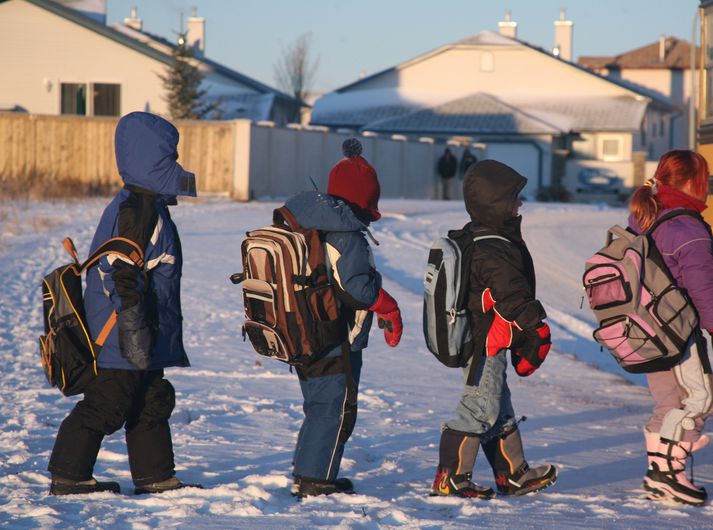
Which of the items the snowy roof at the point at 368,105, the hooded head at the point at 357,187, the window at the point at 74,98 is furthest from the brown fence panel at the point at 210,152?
the snowy roof at the point at 368,105

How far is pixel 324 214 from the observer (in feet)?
17.1

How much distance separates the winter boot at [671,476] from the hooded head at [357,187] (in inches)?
68.2

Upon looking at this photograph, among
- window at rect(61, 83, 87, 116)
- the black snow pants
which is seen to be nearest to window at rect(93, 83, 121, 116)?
window at rect(61, 83, 87, 116)

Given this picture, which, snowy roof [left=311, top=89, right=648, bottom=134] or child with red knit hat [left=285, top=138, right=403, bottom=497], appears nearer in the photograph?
child with red knit hat [left=285, top=138, right=403, bottom=497]

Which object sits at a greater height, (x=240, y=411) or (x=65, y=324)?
(x=65, y=324)

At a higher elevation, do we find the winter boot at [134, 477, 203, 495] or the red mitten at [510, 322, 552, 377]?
the red mitten at [510, 322, 552, 377]

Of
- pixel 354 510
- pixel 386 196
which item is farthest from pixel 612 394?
pixel 386 196

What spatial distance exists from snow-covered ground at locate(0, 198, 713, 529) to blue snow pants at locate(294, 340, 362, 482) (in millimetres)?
169

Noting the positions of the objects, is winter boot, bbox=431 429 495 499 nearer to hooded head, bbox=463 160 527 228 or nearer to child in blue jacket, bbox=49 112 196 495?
hooded head, bbox=463 160 527 228

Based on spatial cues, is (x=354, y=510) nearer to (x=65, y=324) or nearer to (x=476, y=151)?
(x=65, y=324)

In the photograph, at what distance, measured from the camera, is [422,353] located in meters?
10.8

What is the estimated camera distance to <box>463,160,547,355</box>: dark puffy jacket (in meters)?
5.21

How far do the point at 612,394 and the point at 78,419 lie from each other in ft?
17.4

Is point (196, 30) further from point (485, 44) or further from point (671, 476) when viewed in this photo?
point (671, 476)
